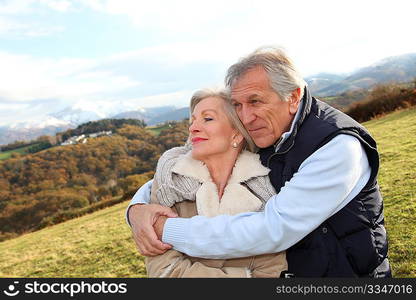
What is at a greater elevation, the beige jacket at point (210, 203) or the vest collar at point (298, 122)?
the vest collar at point (298, 122)

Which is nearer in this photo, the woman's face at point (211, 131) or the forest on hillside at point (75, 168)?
the woman's face at point (211, 131)

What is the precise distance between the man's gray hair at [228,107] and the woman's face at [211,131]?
3 centimetres

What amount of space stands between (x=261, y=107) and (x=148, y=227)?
42.1 inches

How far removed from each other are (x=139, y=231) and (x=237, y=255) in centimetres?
69

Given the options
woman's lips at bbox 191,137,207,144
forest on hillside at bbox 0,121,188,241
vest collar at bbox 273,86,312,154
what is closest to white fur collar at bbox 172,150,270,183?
woman's lips at bbox 191,137,207,144

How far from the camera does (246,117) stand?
2.51 m

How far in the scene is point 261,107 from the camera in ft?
7.95

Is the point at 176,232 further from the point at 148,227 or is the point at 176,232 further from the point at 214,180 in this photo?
the point at 214,180

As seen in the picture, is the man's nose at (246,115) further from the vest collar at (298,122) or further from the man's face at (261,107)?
the vest collar at (298,122)

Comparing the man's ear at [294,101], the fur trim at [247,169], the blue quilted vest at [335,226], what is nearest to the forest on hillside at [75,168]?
the fur trim at [247,169]

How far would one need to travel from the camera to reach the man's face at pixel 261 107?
2.35 m

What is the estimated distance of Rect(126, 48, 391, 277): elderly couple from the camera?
1983 millimetres

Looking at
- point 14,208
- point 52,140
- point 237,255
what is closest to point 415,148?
point 237,255

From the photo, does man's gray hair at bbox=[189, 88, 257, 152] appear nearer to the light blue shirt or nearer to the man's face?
the man's face
